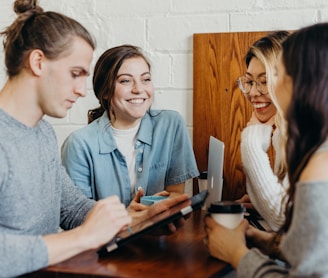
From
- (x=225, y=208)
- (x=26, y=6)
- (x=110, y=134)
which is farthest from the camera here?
(x=110, y=134)

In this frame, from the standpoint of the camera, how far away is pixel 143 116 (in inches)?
73.2

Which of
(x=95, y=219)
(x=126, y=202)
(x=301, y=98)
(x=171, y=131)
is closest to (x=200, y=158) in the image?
(x=171, y=131)

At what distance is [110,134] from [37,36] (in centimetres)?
61

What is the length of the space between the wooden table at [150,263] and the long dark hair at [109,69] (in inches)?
26.6

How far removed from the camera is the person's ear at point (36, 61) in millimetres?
1225

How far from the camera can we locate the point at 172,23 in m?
1.95

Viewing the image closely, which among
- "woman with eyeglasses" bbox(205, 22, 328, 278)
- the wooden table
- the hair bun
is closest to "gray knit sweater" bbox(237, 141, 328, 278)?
"woman with eyeglasses" bbox(205, 22, 328, 278)

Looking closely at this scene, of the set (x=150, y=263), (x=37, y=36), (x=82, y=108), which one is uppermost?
(x=37, y=36)

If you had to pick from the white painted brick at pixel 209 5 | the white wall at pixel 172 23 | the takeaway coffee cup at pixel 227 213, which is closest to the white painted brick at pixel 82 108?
the white wall at pixel 172 23

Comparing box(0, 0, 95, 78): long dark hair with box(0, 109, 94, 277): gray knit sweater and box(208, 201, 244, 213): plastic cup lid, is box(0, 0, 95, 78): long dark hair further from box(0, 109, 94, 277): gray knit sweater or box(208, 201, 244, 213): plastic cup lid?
Answer: box(208, 201, 244, 213): plastic cup lid

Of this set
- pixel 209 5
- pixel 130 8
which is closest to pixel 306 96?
pixel 209 5

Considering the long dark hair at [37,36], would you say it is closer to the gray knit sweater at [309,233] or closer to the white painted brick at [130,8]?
the gray knit sweater at [309,233]

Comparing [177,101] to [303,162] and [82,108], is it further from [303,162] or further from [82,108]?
[303,162]

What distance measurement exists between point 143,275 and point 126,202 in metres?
0.77
